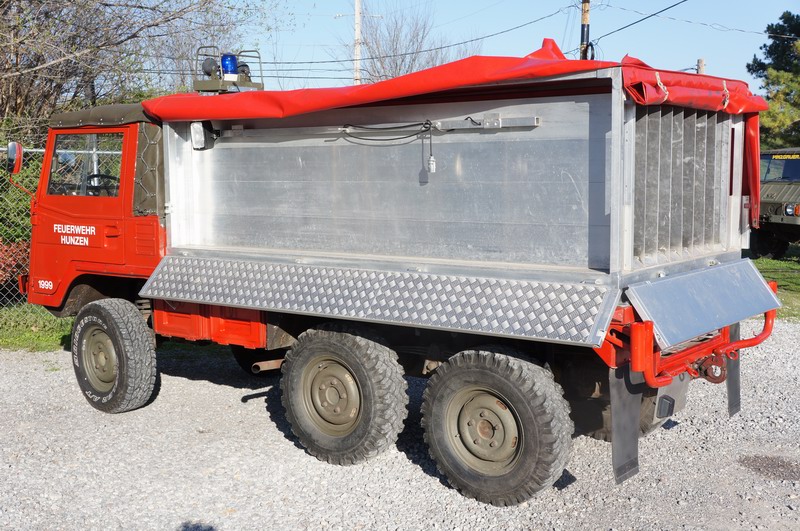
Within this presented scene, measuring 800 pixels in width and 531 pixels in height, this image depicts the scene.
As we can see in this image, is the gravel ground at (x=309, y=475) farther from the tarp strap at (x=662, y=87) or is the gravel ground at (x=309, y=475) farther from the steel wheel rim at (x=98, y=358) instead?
the tarp strap at (x=662, y=87)

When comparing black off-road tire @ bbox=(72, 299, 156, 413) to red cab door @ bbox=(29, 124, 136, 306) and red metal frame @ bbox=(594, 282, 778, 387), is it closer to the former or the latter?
red cab door @ bbox=(29, 124, 136, 306)

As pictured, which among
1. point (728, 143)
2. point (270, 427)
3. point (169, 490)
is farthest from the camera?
point (270, 427)

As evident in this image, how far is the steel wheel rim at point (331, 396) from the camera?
586 centimetres

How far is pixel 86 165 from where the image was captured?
289 inches

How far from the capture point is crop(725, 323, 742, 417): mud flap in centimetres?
627

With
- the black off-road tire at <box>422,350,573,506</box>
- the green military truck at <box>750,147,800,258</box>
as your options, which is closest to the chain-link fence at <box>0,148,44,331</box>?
the black off-road tire at <box>422,350,573,506</box>

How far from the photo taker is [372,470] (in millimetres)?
5840

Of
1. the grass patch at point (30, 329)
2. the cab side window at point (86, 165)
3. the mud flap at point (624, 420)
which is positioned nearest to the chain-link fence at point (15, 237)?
the grass patch at point (30, 329)

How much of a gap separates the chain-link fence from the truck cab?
128 inches

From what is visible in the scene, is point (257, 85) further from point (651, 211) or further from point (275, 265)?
point (651, 211)

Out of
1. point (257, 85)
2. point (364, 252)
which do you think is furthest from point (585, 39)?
point (364, 252)

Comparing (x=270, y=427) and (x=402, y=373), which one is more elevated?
(x=402, y=373)

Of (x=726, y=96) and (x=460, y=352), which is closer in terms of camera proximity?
(x=460, y=352)

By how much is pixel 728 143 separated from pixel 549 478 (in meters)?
2.75
